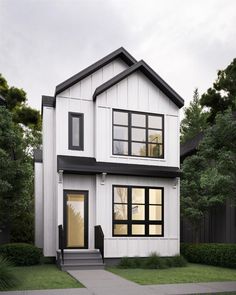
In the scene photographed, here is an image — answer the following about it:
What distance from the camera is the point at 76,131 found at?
16.8 metres

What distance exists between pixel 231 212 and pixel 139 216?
457cm

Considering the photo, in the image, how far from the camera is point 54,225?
16.7m

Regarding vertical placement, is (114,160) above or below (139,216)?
above

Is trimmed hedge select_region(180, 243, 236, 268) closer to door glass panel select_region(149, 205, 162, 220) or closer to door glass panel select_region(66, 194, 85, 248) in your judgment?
door glass panel select_region(149, 205, 162, 220)

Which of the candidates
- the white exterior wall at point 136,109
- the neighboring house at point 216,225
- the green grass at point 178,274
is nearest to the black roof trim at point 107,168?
the white exterior wall at point 136,109

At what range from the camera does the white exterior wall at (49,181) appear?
16.7m

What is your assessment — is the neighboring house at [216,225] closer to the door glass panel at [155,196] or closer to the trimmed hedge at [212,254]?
the trimmed hedge at [212,254]

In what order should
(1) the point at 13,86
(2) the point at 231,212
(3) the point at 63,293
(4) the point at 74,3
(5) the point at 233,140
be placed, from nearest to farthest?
(3) the point at 63,293 < (5) the point at 233,140 < (2) the point at 231,212 < (4) the point at 74,3 < (1) the point at 13,86

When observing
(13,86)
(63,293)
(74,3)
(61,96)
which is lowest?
(63,293)

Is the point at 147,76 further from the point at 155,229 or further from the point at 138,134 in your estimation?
the point at 155,229

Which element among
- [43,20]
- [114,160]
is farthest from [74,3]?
[114,160]

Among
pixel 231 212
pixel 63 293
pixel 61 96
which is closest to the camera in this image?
pixel 63 293

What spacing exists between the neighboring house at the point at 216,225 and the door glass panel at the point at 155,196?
2959mm

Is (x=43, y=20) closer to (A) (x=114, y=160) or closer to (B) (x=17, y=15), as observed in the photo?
(B) (x=17, y=15)
